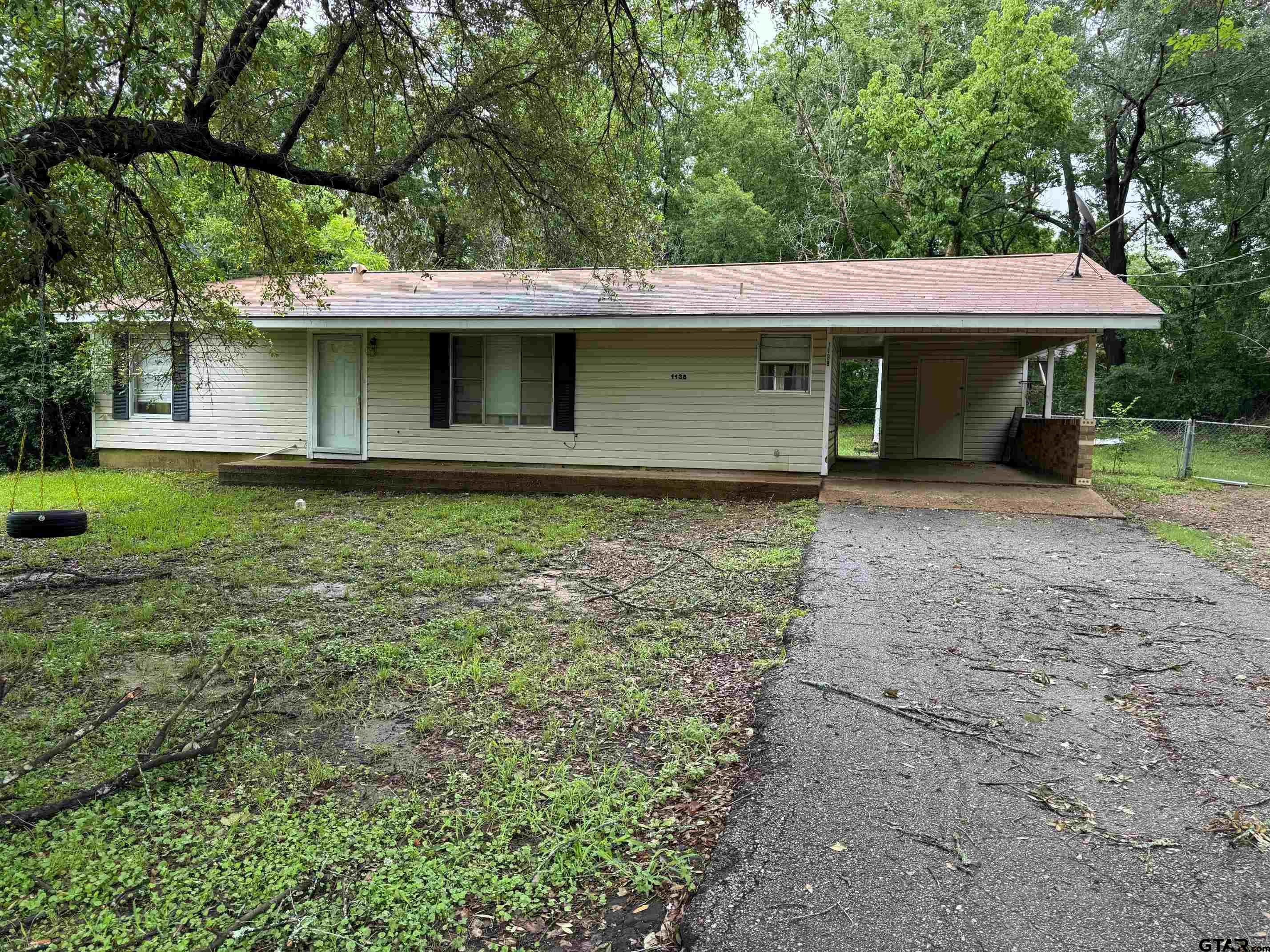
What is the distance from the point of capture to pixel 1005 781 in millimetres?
2805

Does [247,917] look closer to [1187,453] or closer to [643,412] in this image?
[643,412]

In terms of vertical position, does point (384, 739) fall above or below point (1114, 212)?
below

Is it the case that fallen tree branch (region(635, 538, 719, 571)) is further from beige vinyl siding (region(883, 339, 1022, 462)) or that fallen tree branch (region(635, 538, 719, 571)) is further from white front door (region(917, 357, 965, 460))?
white front door (region(917, 357, 965, 460))

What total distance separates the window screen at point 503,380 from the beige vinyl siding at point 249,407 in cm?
251

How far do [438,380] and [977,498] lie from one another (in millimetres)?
7449

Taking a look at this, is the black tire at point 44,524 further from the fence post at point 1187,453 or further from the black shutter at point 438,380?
the fence post at point 1187,453

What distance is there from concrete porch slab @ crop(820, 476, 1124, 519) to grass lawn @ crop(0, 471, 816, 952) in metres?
3.01

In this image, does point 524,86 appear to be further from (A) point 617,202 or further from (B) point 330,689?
(B) point 330,689

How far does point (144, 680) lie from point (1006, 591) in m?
5.37

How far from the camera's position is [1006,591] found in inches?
218

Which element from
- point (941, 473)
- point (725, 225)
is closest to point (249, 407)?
point (941, 473)

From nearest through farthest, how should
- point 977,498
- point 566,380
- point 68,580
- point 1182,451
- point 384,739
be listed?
point 384,739 → point 68,580 → point 977,498 → point 566,380 → point 1182,451

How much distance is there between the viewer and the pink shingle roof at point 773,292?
9.59 meters

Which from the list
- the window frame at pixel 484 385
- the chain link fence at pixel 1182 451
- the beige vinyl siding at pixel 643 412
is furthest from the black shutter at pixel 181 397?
the chain link fence at pixel 1182 451
